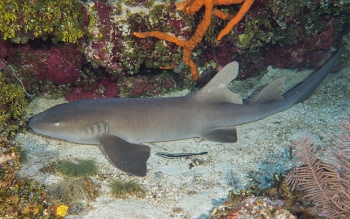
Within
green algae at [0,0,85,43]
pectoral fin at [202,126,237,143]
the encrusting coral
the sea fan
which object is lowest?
the sea fan

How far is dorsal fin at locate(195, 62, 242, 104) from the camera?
4.39 metres

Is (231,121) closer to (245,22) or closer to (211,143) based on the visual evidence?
(211,143)

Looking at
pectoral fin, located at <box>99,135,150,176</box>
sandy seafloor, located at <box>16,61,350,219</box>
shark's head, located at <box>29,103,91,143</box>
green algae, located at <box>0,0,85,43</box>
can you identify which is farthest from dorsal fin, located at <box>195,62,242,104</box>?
green algae, located at <box>0,0,85,43</box>

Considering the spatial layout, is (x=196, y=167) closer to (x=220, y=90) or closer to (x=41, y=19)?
(x=220, y=90)

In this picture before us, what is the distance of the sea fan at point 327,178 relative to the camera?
2.54 meters

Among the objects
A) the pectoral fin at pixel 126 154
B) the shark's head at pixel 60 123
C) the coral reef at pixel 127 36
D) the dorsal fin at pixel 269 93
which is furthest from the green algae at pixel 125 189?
the dorsal fin at pixel 269 93

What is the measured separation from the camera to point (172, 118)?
4422mm

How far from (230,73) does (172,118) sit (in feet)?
3.65

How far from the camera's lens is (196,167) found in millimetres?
4055

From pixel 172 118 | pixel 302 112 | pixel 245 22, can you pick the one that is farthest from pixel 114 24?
pixel 302 112

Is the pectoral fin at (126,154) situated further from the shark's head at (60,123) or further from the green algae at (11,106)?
the green algae at (11,106)

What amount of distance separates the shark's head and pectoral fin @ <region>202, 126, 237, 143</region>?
1.94 m

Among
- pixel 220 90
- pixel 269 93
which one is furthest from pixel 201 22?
pixel 269 93

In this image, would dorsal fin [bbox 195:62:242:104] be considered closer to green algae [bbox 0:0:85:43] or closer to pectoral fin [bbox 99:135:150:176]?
pectoral fin [bbox 99:135:150:176]
